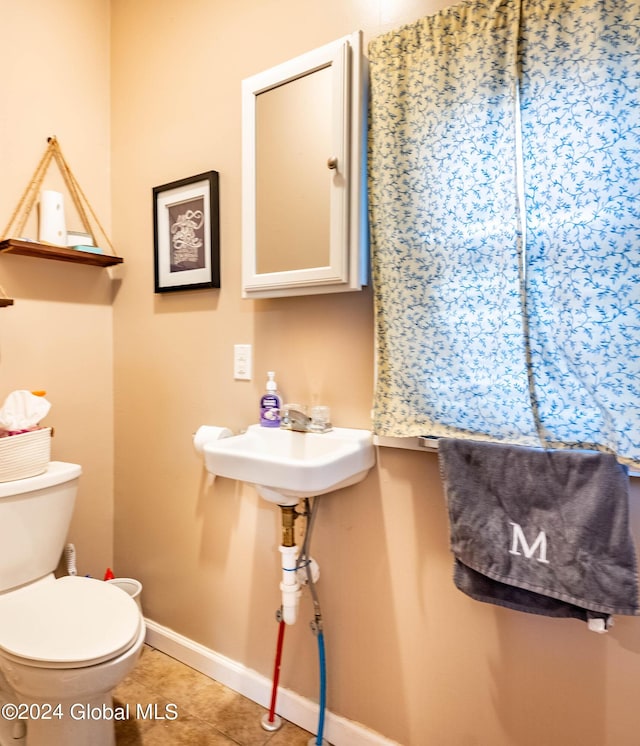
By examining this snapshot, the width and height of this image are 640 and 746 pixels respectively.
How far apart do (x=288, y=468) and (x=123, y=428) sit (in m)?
1.20

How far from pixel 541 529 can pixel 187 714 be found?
4.32 feet

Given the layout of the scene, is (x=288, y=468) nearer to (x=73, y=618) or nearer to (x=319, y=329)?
(x=319, y=329)

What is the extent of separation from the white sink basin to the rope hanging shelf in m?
0.95

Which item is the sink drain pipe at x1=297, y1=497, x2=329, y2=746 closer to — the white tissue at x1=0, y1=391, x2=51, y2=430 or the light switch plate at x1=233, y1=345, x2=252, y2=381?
the light switch plate at x1=233, y1=345, x2=252, y2=381

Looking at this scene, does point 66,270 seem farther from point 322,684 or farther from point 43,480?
point 322,684

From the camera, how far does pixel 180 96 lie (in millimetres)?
1669

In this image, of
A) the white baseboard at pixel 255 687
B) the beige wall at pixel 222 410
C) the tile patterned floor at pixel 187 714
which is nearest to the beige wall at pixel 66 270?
the beige wall at pixel 222 410

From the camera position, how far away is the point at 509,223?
3.24 feet

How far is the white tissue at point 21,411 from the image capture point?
56.2 inches

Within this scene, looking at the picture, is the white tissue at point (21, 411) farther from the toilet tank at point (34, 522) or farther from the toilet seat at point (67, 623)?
the toilet seat at point (67, 623)

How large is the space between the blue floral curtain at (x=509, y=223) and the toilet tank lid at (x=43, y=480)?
1101mm

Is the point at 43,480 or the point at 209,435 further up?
the point at 209,435

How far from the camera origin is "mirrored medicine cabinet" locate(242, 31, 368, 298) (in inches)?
46.6

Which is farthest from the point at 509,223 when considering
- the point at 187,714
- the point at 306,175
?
the point at 187,714
